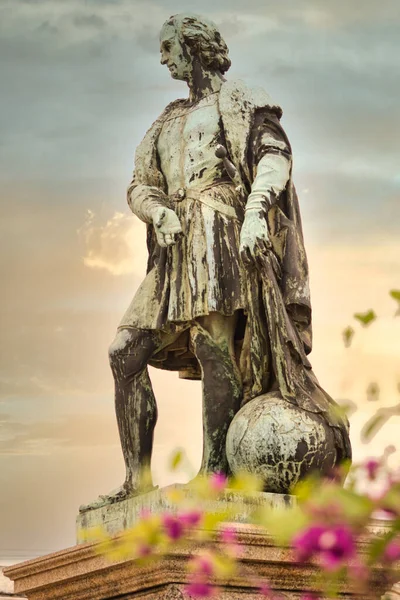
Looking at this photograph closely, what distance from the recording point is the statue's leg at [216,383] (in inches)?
287

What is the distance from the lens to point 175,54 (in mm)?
7871

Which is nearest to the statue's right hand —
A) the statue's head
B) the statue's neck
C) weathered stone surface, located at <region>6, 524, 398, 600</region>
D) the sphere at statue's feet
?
the statue's neck

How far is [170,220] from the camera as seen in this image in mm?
7441

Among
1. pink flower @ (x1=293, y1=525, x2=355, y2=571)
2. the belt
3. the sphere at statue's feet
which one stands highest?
the belt

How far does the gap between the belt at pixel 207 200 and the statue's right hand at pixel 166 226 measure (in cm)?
18

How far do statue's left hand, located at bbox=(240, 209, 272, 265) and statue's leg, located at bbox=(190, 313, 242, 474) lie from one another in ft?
1.47

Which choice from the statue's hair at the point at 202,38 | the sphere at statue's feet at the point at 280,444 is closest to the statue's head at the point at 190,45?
the statue's hair at the point at 202,38

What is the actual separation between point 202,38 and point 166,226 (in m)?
1.29

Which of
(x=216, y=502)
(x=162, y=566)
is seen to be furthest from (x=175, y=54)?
(x=162, y=566)

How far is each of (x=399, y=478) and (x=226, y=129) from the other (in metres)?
5.18

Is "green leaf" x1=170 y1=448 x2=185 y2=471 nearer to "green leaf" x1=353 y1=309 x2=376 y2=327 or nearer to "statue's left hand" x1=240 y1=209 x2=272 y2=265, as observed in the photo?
"green leaf" x1=353 y1=309 x2=376 y2=327

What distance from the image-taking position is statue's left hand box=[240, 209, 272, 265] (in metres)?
7.08

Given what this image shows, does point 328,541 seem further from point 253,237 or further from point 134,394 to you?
point 134,394

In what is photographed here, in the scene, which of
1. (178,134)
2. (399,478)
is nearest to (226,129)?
(178,134)
